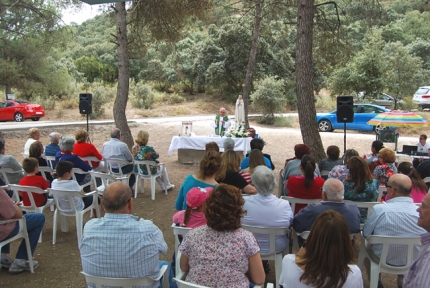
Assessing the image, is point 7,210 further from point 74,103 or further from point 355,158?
point 74,103

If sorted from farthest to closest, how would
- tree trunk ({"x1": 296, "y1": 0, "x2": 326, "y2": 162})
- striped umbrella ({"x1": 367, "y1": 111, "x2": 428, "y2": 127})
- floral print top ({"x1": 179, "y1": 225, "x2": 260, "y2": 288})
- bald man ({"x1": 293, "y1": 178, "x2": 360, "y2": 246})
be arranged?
striped umbrella ({"x1": 367, "y1": 111, "x2": 428, "y2": 127})
tree trunk ({"x1": 296, "y1": 0, "x2": 326, "y2": 162})
bald man ({"x1": 293, "y1": 178, "x2": 360, "y2": 246})
floral print top ({"x1": 179, "y1": 225, "x2": 260, "y2": 288})

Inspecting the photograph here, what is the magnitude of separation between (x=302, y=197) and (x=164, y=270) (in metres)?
1.78

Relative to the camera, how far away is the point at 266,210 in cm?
300

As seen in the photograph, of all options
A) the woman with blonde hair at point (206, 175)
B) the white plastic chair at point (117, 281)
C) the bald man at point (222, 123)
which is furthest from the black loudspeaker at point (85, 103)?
the white plastic chair at point (117, 281)

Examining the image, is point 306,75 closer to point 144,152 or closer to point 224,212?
point 144,152

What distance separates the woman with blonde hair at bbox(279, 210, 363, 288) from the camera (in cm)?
181

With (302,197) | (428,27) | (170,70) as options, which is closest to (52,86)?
(170,70)

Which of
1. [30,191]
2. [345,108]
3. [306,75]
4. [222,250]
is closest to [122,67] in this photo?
[306,75]

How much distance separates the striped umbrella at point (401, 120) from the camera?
782 centimetres

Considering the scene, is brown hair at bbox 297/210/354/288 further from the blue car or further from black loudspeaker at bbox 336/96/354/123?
the blue car

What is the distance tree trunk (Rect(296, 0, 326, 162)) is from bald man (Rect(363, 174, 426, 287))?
14.1ft

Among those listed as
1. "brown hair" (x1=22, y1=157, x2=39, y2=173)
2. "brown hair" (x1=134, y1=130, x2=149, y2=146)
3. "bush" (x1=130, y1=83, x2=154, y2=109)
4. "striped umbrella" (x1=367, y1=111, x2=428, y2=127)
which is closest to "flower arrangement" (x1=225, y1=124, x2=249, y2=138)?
"striped umbrella" (x1=367, y1=111, x2=428, y2=127)

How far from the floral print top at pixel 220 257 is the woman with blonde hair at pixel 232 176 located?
4.84ft

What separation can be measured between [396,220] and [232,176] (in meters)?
1.55
